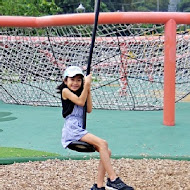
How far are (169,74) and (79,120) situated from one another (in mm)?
3346

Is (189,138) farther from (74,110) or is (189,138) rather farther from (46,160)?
(74,110)

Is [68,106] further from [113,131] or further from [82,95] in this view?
[113,131]

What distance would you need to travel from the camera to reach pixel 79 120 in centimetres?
386

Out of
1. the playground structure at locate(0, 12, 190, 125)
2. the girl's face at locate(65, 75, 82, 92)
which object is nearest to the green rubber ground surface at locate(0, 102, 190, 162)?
the playground structure at locate(0, 12, 190, 125)

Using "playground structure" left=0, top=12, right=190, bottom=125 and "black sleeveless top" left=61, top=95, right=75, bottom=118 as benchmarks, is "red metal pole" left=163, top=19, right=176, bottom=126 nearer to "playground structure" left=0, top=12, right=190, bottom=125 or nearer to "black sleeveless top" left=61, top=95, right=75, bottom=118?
"playground structure" left=0, top=12, right=190, bottom=125

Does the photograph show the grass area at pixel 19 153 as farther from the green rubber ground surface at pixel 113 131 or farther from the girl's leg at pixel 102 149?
the girl's leg at pixel 102 149

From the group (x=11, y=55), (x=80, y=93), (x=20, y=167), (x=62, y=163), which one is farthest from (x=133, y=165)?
(x=11, y=55)

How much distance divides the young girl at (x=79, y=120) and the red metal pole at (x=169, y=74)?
10.4 feet

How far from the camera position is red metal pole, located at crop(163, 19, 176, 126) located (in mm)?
6930

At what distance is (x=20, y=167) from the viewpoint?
16.3 feet

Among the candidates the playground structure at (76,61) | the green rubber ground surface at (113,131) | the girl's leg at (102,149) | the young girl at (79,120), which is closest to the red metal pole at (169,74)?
the green rubber ground surface at (113,131)

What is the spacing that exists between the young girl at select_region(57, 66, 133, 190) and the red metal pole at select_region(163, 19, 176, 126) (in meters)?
3.18

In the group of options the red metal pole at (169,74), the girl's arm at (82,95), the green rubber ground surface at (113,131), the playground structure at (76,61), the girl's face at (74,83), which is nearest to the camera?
the girl's arm at (82,95)

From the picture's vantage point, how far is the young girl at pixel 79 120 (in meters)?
3.72
